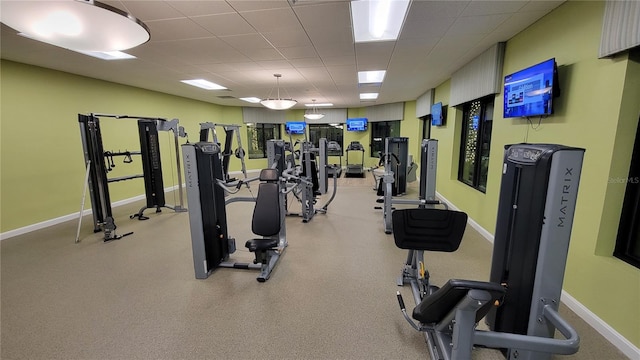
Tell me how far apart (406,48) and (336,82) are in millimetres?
2409

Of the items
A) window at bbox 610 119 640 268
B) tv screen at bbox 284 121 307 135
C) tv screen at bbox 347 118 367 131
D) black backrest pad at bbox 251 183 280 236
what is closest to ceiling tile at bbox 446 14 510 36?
window at bbox 610 119 640 268

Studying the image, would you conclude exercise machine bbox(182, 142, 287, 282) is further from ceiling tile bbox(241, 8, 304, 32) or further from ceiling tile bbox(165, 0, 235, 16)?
ceiling tile bbox(241, 8, 304, 32)

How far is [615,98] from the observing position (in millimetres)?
1916

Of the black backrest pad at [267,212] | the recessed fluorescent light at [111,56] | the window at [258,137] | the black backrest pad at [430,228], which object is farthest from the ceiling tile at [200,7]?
the window at [258,137]

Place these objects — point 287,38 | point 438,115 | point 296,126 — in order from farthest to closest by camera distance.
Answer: point 296,126 → point 438,115 → point 287,38

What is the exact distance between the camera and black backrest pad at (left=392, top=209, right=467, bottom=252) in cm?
194

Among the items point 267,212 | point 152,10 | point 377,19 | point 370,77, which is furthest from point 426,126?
point 152,10

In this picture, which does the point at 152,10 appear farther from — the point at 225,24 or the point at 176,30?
the point at 225,24

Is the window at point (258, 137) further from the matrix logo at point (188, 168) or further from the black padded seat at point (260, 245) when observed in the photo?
the black padded seat at point (260, 245)

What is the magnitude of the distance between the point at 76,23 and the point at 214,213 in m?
1.98

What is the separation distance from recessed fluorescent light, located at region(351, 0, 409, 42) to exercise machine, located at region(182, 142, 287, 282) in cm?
188

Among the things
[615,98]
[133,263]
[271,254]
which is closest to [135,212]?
[133,263]

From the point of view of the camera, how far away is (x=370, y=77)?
5586 mm

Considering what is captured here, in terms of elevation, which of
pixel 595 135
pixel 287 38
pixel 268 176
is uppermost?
pixel 287 38
